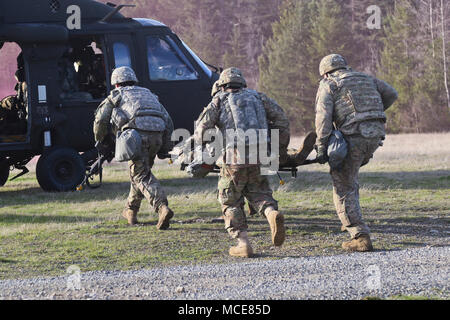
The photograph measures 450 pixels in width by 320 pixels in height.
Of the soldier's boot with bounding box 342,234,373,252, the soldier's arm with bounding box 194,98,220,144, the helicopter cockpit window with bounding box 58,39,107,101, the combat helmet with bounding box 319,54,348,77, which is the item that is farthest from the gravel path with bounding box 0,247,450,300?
the helicopter cockpit window with bounding box 58,39,107,101

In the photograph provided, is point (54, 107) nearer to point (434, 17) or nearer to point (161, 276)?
point (161, 276)

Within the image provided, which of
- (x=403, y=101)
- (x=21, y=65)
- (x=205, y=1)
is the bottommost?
(x=403, y=101)

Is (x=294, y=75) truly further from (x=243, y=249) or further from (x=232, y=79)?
(x=243, y=249)

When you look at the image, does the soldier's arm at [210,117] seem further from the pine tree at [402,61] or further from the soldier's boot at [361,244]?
the pine tree at [402,61]

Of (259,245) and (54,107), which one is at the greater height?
(54,107)

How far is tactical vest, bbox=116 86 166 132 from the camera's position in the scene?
30.5ft

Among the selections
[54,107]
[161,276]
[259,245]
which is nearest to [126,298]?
[161,276]

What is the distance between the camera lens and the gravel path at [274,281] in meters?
5.40

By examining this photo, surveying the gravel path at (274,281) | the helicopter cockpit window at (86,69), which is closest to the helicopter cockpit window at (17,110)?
the helicopter cockpit window at (86,69)

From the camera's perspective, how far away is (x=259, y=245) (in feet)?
27.4

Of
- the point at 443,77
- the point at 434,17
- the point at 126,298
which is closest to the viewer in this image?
the point at 126,298

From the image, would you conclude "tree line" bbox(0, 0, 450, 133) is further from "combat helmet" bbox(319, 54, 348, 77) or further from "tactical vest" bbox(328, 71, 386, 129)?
Answer: "tactical vest" bbox(328, 71, 386, 129)

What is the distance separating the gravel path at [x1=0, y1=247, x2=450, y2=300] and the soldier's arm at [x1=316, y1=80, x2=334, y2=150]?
51.0 inches

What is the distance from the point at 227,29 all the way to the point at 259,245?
41868 mm
